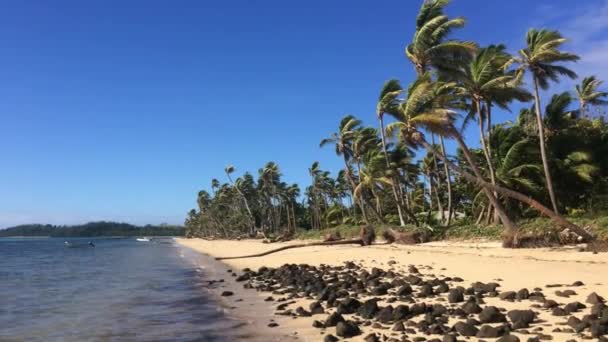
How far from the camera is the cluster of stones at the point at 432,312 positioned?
818cm

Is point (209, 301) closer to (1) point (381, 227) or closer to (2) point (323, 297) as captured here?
(2) point (323, 297)

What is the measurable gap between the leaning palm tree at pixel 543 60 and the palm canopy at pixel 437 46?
276cm

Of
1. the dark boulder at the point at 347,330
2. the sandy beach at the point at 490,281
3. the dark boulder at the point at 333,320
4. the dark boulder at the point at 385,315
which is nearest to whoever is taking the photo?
the sandy beach at the point at 490,281

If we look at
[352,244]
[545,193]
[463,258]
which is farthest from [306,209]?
[463,258]

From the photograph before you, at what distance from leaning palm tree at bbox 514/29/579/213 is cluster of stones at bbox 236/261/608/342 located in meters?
13.6

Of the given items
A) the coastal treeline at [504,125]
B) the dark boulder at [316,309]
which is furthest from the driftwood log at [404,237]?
the dark boulder at [316,309]

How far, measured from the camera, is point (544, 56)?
2494 cm

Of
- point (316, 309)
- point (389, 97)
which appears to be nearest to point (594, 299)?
point (316, 309)

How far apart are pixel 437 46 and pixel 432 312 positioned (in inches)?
797

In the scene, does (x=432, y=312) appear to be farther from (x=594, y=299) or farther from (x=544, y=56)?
(x=544, y=56)

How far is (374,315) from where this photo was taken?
10703mm

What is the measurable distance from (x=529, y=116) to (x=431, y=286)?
2210cm

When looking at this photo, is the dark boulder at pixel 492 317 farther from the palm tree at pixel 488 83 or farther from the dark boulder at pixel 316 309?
the palm tree at pixel 488 83

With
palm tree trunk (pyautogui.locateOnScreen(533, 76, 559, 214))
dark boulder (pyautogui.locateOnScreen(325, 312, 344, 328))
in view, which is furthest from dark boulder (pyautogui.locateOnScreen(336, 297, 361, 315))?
palm tree trunk (pyautogui.locateOnScreen(533, 76, 559, 214))
